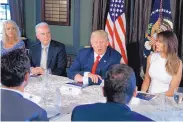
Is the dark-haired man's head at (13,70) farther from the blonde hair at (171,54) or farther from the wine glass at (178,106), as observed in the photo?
the blonde hair at (171,54)

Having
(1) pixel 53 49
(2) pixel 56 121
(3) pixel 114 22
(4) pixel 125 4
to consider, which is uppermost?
(4) pixel 125 4

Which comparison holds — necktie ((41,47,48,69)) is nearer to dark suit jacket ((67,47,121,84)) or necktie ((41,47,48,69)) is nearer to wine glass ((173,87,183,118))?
dark suit jacket ((67,47,121,84))

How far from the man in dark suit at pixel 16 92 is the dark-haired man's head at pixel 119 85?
1.12 feet

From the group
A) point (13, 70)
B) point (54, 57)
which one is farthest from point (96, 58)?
point (13, 70)

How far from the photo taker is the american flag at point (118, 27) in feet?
13.3

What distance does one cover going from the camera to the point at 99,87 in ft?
8.19

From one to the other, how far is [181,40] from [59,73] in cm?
174

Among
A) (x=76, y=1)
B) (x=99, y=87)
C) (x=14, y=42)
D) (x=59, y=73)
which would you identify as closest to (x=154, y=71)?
(x=99, y=87)

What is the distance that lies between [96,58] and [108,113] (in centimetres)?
172

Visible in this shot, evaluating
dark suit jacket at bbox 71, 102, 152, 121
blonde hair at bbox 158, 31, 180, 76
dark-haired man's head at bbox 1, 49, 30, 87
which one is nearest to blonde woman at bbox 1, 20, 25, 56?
blonde hair at bbox 158, 31, 180, 76

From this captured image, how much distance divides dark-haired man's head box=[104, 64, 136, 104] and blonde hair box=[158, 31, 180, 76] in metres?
1.35

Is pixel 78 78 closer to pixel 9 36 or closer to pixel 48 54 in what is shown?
pixel 48 54

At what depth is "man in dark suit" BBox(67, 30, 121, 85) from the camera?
9.35ft

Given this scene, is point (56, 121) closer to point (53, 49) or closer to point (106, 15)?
point (53, 49)
